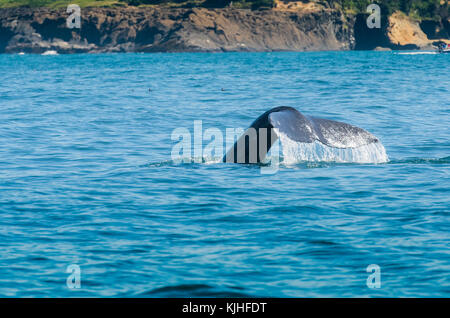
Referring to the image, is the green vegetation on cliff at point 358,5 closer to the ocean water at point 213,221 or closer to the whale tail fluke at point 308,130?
the ocean water at point 213,221

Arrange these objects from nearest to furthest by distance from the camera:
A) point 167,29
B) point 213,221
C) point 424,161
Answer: point 213,221 < point 424,161 < point 167,29

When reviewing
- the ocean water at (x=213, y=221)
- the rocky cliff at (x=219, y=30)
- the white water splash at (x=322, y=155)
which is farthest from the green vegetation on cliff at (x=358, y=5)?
the white water splash at (x=322, y=155)

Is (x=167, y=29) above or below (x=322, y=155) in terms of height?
above

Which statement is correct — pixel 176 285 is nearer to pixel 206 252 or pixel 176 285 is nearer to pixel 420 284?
pixel 206 252

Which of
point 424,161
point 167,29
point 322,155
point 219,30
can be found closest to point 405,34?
point 219,30

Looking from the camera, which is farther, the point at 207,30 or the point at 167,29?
the point at 167,29

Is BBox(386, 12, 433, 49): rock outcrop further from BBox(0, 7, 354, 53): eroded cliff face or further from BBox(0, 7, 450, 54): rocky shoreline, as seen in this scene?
BBox(0, 7, 354, 53): eroded cliff face

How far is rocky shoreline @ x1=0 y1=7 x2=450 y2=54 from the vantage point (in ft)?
569

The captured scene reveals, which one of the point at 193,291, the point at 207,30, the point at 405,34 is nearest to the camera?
the point at 193,291

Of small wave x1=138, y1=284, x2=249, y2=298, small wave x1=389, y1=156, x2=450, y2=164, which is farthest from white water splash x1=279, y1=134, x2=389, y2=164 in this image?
small wave x1=138, y1=284, x2=249, y2=298

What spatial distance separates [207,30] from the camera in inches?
6747

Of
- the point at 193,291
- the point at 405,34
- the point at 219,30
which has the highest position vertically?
the point at 219,30

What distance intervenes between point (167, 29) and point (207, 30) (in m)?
9.75

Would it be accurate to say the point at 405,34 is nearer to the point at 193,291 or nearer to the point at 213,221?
the point at 213,221
